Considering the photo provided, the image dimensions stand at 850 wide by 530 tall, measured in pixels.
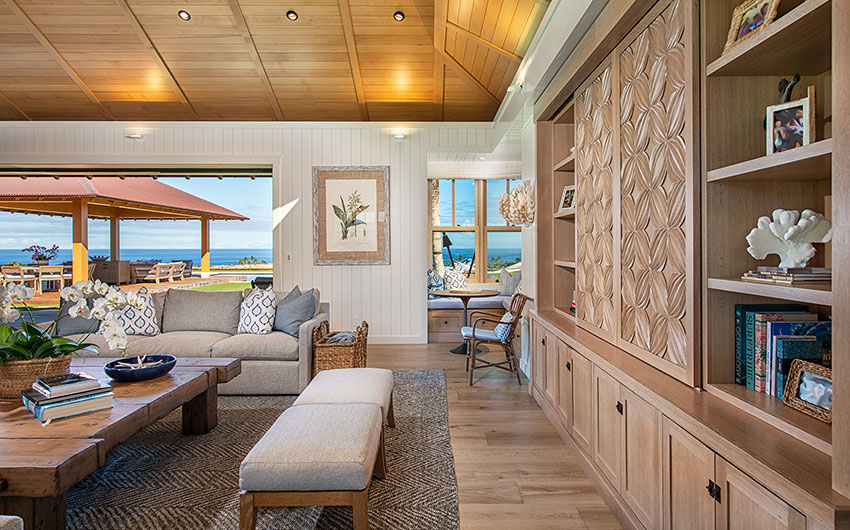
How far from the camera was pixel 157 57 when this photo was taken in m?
5.33

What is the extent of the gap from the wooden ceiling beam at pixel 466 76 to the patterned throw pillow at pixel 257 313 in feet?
10.7

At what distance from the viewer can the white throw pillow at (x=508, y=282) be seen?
7059mm

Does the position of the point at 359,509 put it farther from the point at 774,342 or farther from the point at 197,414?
the point at 197,414

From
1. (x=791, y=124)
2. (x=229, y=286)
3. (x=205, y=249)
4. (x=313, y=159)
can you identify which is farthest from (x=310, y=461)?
(x=205, y=249)

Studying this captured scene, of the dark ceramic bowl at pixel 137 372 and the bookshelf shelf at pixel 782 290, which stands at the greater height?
the bookshelf shelf at pixel 782 290

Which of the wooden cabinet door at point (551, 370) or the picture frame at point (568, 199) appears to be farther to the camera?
the picture frame at point (568, 199)

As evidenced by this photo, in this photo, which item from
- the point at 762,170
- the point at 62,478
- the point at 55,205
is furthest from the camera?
the point at 55,205

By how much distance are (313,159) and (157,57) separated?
2.07 metres

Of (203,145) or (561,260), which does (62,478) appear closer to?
(561,260)

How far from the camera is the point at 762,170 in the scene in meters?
1.48

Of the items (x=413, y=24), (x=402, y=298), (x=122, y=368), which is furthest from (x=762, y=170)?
(x=402, y=298)

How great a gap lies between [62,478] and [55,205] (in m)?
11.6

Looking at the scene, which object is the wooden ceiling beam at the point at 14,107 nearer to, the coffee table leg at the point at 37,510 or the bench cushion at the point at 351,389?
the bench cushion at the point at 351,389

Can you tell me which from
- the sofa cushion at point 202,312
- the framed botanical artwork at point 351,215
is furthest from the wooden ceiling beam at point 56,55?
the sofa cushion at point 202,312
